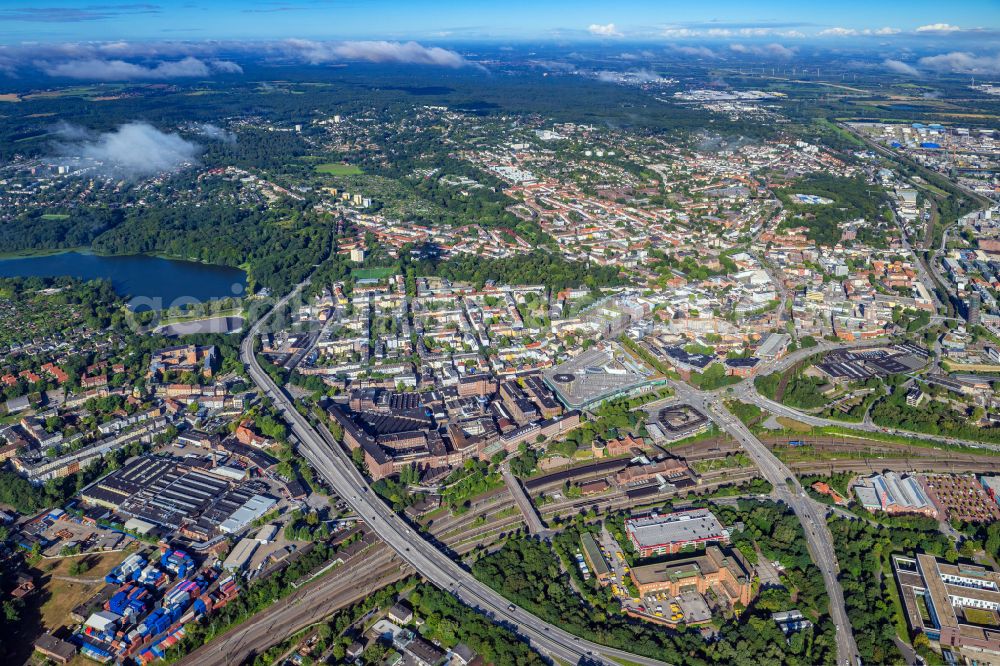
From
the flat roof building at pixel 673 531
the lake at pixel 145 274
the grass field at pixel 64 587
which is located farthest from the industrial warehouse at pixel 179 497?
the lake at pixel 145 274

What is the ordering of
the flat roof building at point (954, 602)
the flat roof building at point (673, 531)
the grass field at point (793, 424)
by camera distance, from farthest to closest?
the grass field at point (793, 424)
the flat roof building at point (673, 531)
the flat roof building at point (954, 602)

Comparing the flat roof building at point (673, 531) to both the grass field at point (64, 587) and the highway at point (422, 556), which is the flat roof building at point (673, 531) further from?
the grass field at point (64, 587)

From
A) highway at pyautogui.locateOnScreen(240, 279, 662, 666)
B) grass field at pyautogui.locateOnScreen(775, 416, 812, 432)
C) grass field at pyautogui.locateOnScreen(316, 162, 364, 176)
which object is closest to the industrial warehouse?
highway at pyautogui.locateOnScreen(240, 279, 662, 666)

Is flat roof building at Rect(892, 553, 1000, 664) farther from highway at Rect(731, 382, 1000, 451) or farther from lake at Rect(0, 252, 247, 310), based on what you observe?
lake at Rect(0, 252, 247, 310)

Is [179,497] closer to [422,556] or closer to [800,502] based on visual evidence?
[422,556]

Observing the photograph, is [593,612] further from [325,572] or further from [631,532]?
[325,572]
